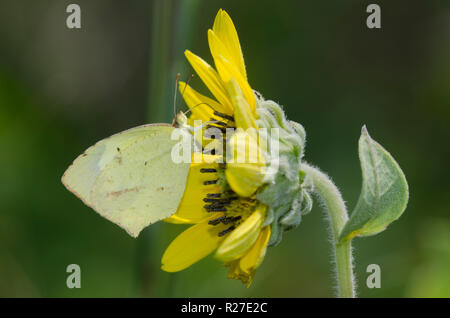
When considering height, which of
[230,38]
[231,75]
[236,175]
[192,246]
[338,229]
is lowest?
[192,246]

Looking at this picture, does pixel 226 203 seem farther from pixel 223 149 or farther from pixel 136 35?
pixel 136 35

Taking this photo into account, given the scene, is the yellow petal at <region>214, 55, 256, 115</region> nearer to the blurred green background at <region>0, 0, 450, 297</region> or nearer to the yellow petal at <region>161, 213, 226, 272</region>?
the yellow petal at <region>161, 213, 226, 272</region>

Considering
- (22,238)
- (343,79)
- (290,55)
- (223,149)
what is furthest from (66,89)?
(223,149)

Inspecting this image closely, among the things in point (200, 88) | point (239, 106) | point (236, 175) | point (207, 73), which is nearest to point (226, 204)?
point (236, 175)

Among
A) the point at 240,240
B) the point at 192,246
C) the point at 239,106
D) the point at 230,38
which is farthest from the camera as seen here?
the point at 192,246

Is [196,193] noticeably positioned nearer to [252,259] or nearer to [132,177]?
[132,177]

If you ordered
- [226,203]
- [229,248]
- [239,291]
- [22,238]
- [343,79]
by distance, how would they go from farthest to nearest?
[343,79] → [22,238] → [239,291] → [226,203] → [229,248]
